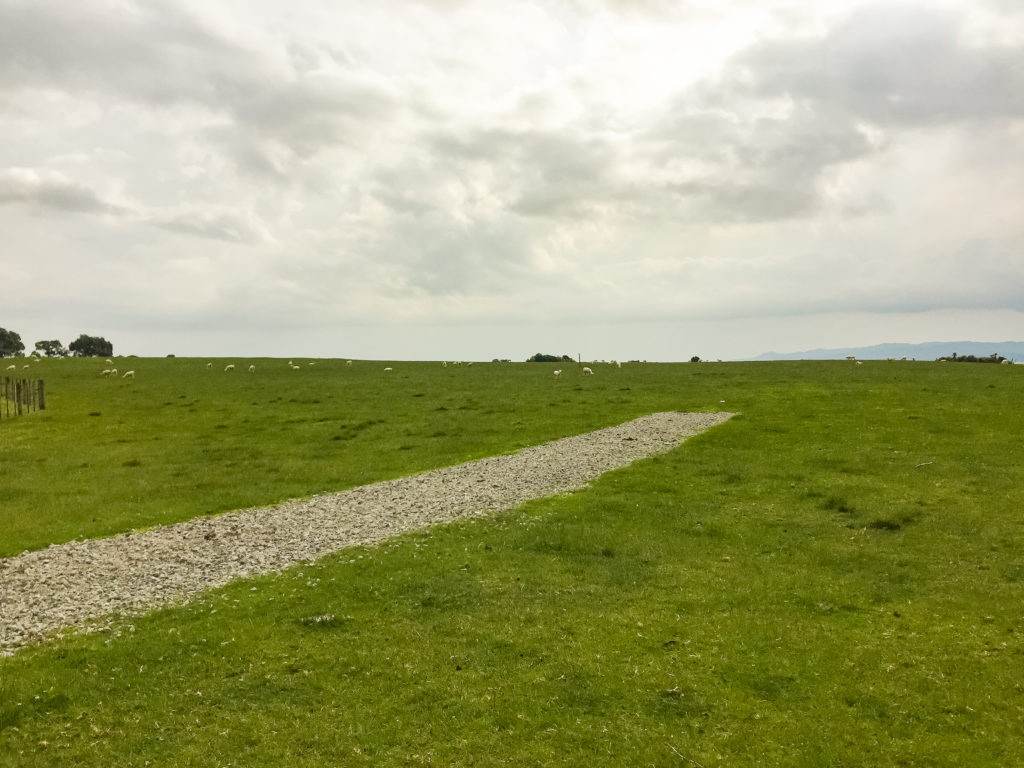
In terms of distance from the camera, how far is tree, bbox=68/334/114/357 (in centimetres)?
14238

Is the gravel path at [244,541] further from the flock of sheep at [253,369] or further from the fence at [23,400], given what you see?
the flock of sheep at [253,369]

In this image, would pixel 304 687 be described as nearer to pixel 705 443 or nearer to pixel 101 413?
pixel 705 443

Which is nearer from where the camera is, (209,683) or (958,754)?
(958,754)

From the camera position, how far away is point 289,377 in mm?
80625

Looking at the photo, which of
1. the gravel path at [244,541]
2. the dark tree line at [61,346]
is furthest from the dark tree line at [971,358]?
the dark tree line at [61,346]

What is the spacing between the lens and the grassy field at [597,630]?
11938mm

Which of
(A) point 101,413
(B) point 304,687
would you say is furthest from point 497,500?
(A) point 101,413

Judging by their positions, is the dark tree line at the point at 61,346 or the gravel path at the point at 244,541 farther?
the dark tree line at the point at 61,346

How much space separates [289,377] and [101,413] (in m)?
26.8

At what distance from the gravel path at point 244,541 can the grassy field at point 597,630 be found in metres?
1.39

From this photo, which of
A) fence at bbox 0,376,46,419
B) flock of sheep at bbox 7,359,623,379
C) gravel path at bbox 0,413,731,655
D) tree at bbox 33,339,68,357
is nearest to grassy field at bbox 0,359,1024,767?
gravel path at bbox 0,413,731,655

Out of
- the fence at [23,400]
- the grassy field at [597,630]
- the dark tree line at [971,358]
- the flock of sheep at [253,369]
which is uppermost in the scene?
the dark tree line at [971,358]

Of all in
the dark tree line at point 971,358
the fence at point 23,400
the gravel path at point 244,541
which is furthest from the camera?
the dark tree line at point 971,358

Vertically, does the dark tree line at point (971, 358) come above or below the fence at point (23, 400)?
above
